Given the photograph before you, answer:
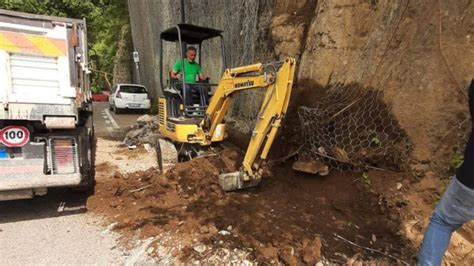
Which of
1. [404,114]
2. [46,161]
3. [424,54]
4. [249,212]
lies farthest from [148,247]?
[424,54]

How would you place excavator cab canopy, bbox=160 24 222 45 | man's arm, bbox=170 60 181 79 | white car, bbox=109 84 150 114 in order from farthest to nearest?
white car, bbox=109 84 150 114 < man's arm, bbox=170 60 181 79 < excavator cab canopy, bbox=160 24 222 45

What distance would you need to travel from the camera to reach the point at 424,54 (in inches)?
168

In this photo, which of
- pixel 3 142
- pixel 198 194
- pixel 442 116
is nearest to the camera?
pixel 3 142

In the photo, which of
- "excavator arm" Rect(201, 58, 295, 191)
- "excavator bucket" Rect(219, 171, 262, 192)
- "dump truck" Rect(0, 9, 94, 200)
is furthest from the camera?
"excavator bucket" Rect(219, 171, 262, 192)

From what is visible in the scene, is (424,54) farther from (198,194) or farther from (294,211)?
(198,194)

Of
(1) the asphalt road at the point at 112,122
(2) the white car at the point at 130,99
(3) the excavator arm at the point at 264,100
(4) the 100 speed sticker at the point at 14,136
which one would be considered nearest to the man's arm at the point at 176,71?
(3) the excavator arm at the point at 264,100

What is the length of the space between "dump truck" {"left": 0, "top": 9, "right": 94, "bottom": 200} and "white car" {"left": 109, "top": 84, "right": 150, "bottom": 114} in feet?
46.6

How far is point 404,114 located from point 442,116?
0.44 metres

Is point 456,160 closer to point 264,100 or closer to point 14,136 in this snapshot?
point 264,100

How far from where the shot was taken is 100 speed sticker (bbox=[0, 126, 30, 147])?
378 cm

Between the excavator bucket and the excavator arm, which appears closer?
the excavator arm

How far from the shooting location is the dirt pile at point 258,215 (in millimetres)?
3441

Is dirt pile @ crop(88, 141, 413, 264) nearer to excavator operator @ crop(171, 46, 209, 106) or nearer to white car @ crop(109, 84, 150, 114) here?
excavator operator @ crop(171, 46, 209, 106)

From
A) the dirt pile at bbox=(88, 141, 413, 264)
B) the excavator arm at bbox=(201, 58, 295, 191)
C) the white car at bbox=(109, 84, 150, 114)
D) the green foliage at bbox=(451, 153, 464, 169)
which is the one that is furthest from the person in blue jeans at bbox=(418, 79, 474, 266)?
the white car at bbox=(109, 84, 150, 114)
